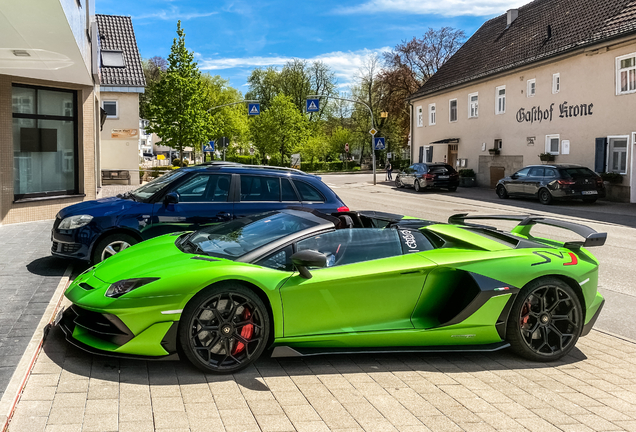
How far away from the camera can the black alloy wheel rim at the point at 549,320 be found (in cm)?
500

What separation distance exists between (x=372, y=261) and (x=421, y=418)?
1.40 meters

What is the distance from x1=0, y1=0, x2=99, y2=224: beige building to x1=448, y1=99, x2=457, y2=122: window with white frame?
25.5 meters

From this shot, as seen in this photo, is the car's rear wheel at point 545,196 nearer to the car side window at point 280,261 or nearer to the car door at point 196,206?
the car door at point 196,206

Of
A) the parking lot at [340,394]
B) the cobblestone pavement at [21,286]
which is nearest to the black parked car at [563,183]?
the cobblestone pavement at [21,286]

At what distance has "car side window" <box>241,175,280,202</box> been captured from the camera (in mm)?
8539

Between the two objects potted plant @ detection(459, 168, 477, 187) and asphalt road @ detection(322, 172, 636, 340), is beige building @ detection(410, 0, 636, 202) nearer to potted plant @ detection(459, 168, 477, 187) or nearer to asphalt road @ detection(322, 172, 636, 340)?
potted plant @ detection(459, 168, 477, 187)

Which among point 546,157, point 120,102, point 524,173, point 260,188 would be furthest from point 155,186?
point 120,102

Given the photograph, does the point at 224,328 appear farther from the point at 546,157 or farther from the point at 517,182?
the point at 546,157

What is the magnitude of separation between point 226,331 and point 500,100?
100 feet

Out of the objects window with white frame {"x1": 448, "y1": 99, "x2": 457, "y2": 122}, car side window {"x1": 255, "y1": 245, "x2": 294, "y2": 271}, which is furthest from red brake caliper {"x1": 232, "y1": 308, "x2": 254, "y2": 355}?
window with white frame {"x1": 448, "y1": 99, "x2": 457, "y2": 122}

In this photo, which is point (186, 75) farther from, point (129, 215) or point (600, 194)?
point (129, 215)

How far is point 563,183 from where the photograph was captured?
22.3 metres

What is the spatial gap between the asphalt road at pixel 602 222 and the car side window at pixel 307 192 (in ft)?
13.0

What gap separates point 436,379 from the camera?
180 inches
